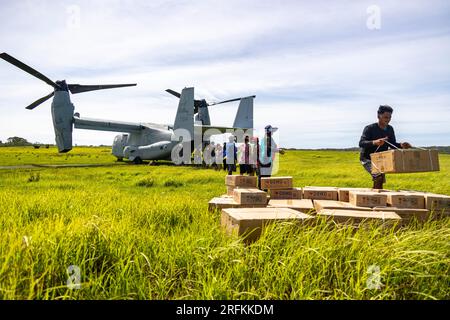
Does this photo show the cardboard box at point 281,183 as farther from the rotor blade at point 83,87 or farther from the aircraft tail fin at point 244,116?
the aircraft tail fin at point 244,116

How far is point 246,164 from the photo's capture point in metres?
11.8

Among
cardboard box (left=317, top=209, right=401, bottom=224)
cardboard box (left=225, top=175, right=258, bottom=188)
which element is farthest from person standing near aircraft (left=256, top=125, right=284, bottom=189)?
cardboard box (left=317, top=209, right=401, bottom=224)

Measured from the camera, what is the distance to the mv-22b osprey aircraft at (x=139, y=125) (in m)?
21.8

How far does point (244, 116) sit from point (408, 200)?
74.6ft

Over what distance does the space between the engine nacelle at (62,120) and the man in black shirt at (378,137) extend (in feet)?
68.4

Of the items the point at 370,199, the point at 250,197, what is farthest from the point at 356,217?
the point at 250,197

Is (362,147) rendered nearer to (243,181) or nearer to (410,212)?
(410,212)

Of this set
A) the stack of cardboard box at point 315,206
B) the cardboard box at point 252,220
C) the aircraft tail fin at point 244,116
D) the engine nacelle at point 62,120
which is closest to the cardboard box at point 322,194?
the stack of cardboard box at point 315,206

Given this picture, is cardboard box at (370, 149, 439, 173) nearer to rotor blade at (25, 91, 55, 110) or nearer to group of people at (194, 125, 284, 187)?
group of people at (194, 125, 284, 187)

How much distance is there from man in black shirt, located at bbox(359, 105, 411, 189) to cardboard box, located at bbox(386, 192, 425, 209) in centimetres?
144

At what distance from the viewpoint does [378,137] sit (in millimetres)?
6273

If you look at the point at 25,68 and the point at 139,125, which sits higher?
the point at 25,68
